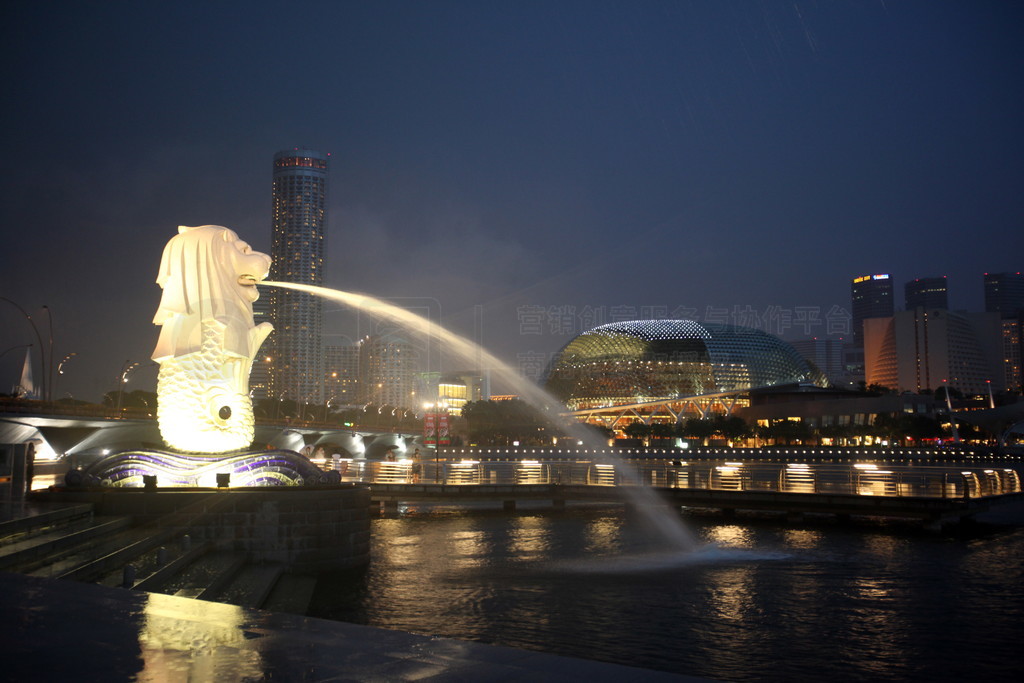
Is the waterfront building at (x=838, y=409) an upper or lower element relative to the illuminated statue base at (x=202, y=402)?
upper

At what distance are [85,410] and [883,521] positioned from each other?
35.7 m

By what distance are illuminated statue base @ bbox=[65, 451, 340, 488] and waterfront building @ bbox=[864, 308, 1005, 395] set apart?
443ft

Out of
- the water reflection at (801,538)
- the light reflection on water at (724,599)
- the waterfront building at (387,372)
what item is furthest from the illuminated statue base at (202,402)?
the waterfront building at (387,372)

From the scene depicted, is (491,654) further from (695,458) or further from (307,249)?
(307,249)

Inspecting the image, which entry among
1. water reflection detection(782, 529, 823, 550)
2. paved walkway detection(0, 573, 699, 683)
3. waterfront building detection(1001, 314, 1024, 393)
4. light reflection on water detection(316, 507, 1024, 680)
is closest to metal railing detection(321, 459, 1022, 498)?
water reflection detection(782, 529, 823, 550)

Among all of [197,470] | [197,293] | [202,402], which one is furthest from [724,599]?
[197,293]

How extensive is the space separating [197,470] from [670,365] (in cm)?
8919

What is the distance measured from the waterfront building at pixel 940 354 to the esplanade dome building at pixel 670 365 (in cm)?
4066

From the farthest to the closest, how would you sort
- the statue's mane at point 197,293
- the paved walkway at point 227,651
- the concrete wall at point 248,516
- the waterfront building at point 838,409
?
1. the waterfront building at point 838,409
2. the statue's mane at point 197,293
3. the concrete wall at point 248,516
4. the paved walkway at point 227,651

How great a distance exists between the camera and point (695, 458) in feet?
166

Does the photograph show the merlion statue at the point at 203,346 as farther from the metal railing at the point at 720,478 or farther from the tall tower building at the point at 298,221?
the tall tower building at the point at 298,221

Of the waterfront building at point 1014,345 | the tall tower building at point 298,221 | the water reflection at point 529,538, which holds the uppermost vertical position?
the tall tower building at point 298,221

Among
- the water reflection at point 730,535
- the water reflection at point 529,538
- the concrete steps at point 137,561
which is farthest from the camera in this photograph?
the water reflection at point 730,535

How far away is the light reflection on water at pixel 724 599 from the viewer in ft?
32.9
